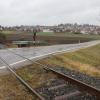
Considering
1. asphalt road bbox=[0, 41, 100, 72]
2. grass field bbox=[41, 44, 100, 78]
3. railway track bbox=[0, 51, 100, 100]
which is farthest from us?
grass field bbox=[41, 44, 100, 78]

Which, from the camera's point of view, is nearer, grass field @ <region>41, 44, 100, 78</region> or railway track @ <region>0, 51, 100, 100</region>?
railway track @ <region>0, 51, 100, 100</region>

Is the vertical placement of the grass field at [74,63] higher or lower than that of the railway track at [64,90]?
lower

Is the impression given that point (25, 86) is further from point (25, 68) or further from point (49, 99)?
point (25, 68)

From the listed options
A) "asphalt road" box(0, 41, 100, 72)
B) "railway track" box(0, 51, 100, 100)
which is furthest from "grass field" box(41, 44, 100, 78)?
"railway track" box(0, 51, 100, 100)

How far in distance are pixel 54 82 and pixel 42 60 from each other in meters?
7.38

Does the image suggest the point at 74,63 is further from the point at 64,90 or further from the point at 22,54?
the point at 64,90

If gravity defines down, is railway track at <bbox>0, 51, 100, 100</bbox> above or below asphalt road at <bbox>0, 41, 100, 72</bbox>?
above

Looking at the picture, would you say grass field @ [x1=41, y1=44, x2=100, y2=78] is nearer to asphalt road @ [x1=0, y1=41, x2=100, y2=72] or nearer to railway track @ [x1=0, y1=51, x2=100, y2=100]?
asphalt road @ [x1=0, y1=41, x2=100, y2=72]

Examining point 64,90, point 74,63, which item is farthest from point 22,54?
point 64,90

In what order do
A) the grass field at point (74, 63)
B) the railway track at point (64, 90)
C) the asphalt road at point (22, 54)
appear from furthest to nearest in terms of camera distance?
1. the grass field at point (74, 63)
2. the asphalt road at point (22, 54)
3. the railway track at point (64, 90)

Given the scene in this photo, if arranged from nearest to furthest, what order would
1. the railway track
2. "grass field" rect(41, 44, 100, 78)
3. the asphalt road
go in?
the railway track
the asphalt road
"grass field" rect(41, 44, 100, 78)

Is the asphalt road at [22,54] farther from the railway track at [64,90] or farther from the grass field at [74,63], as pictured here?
the railway track at [64,90]

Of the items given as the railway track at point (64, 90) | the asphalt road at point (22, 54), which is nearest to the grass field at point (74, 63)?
the asphalt road at point (22, 54)

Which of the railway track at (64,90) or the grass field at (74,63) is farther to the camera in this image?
the grass field at (74,63)
